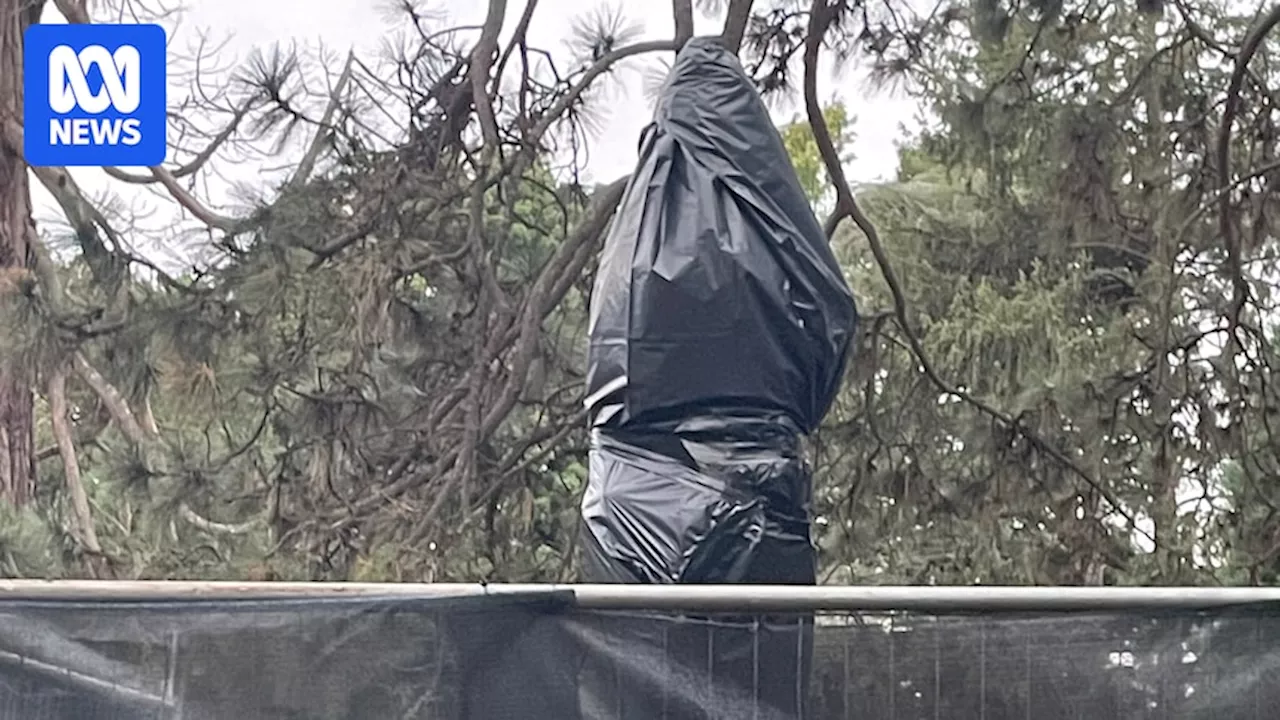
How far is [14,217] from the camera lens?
8305 millimetres

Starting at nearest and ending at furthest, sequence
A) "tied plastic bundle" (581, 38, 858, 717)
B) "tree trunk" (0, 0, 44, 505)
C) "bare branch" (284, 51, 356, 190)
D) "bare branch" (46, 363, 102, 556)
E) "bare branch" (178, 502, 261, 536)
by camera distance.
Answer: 1. "tied plastic bundle" (581, 38, 858, 717)
2. "bare branch" (284, 51, 356, 190)
3. "bare branch" (178, 502, 261, 536)
4. "bare branch" (46, 363, 102, 556)
5. "tree trunk" (0, 0, 44, 505)

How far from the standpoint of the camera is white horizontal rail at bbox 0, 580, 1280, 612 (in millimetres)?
2250

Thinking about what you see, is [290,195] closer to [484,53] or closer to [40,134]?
[484,53]

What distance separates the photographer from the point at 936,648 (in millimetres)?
2340

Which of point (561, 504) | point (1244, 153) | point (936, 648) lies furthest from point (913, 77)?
point (936, 648)

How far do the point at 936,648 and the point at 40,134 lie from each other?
6282mm

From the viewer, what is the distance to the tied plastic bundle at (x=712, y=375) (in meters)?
2.90

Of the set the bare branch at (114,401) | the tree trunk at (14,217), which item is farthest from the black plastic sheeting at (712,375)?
the tree trunk at (14,217)

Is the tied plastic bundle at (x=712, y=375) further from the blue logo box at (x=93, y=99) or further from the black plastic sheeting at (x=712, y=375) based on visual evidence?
the blue logo box at (x=93, y=99)

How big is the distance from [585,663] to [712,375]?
77 centimetres

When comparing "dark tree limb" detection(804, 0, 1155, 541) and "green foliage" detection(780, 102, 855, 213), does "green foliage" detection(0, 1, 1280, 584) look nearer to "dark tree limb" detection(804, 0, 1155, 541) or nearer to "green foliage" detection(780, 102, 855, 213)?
"dark tree limb" detection(804, 0, 1155, 541)

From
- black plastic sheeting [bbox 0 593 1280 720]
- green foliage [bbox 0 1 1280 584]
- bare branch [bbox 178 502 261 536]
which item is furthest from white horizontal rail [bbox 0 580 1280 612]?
bare branch [bbox 178 502 261 536]

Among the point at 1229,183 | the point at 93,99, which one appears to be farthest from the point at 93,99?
the point at 1229,183

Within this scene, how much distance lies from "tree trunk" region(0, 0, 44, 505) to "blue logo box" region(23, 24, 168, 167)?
1.01 ft
